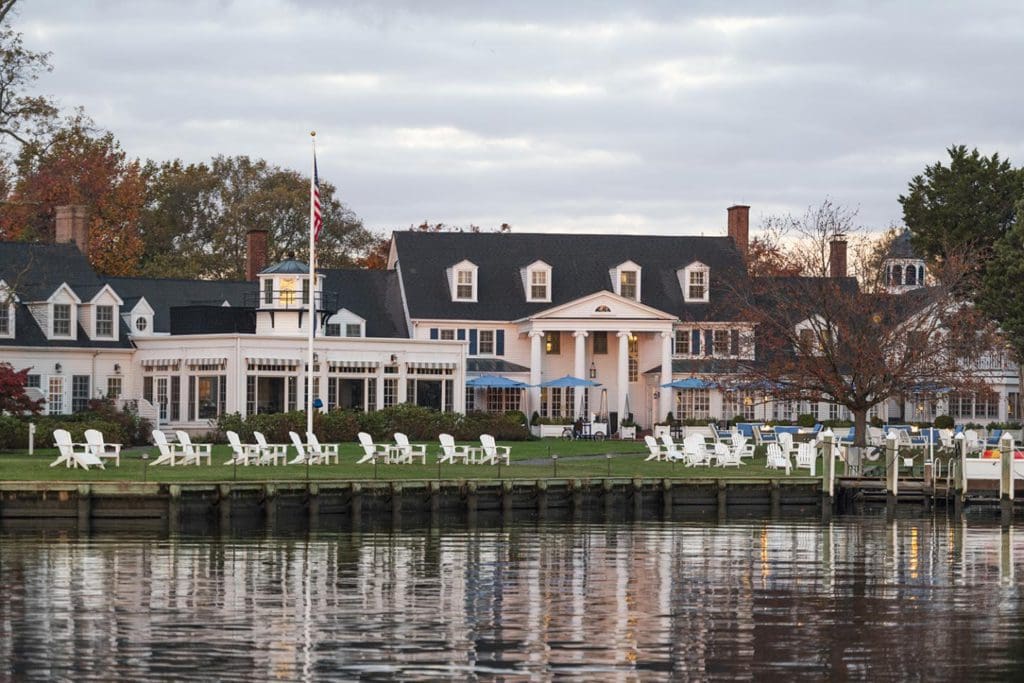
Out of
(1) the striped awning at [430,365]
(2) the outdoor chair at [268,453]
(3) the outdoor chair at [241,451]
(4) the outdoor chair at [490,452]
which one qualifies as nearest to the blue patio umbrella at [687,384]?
(1) the striped awning at [430,365]

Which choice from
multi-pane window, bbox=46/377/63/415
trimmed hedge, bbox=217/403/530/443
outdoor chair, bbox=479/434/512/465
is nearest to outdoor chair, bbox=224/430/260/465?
outdoor chair, bbox=479/434/512/465

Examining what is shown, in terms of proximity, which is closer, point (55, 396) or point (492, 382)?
point (55, 396)

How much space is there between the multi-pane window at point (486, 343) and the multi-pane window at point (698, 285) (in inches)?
376

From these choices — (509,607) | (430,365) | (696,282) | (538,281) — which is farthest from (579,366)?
(509,607)

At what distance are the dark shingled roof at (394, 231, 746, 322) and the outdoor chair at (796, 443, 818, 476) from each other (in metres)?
22.9

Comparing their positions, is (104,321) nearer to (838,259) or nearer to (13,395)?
(13,395)

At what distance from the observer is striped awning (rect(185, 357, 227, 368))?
66.7m

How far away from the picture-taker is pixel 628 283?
81.4 m

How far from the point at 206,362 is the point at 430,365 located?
895 centimetres

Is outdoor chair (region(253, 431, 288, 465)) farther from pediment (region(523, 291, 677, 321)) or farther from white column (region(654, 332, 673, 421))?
white column (region(654, 332, 673, 421))

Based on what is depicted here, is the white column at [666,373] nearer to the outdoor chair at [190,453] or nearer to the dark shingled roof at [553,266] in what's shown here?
the dark shingled roof at [553,266]

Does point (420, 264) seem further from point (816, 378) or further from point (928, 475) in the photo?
point (928, 475)

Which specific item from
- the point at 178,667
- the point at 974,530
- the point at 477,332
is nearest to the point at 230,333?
the point at 477,332

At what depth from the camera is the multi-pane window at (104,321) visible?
70000mm
